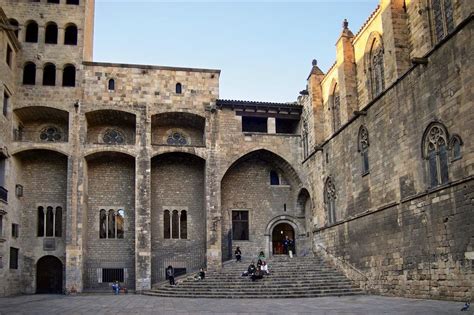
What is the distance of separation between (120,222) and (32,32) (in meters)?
11.8

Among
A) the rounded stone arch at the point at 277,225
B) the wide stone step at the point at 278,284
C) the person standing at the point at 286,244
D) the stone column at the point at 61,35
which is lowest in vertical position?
the wide stone step at the point at 278,284

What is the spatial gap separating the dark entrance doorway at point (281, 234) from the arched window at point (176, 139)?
756 centimetres

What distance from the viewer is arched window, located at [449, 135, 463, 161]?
15.3 m

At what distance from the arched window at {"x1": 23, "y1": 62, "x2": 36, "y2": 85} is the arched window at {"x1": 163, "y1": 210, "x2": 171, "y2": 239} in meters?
A: 10.4

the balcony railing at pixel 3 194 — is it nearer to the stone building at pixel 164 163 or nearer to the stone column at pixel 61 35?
the stone building at pixel 164 163

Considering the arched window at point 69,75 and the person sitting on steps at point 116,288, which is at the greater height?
the arched window at point 69,75

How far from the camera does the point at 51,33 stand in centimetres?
2961

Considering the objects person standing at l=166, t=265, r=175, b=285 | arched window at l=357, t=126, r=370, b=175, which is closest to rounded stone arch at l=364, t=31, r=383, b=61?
arched window at l=357, t=126, r=370, b=175

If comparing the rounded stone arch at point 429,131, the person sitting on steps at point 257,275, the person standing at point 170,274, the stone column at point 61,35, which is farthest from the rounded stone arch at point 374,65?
the stone column at point 61,35

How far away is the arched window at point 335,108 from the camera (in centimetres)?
2604

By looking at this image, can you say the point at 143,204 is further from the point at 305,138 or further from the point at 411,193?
the point at 411,193

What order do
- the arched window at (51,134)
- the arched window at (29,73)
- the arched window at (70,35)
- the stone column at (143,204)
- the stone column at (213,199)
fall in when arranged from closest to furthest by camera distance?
1. the stone column at (143,204)
2. the stone column at (213,199)
3. the arched window at (29,73)
4. the arched window at (51,134)
5. the arched window at (70,35)

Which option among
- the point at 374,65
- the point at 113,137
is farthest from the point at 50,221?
the point at 374,65

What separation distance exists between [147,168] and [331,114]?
10294 millimetres
